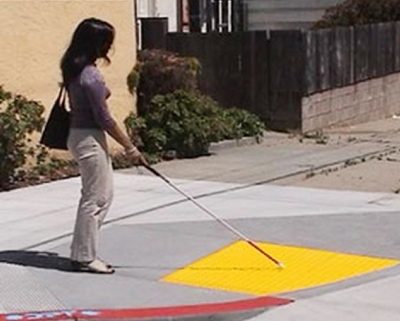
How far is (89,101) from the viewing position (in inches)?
302

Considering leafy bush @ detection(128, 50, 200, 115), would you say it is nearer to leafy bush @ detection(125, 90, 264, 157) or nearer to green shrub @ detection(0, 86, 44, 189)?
leafy bush @ detection(125, 90, 264, 157)


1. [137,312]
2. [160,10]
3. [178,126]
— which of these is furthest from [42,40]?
[160,10]

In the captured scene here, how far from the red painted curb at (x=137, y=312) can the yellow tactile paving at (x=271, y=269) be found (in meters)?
0.38

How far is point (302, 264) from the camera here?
26.8 ft

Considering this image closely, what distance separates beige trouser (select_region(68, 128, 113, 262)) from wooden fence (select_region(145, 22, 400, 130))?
9.71 m

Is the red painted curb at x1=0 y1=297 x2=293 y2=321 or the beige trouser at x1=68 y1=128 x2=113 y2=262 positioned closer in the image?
the red painted curb at x1=0 y1=297 x2=293 y2=321

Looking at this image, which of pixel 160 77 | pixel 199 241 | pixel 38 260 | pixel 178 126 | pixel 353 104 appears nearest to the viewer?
pixel 38 260

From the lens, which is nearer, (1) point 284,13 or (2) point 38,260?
(2) point 38,260

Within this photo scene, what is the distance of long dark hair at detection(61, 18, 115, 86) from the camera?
7700 millimetres

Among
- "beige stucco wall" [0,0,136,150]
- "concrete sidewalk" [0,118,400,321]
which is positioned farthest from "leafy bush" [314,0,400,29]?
"concrete sidewalk" [0,118,400,321]

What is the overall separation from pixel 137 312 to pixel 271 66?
11.0 meters

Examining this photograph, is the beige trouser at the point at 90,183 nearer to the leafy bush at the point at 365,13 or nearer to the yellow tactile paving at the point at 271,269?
the yellow tactile paving at the point at 271,269

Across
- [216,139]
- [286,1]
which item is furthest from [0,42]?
[286,1]

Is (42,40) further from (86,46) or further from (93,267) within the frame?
(93,267)
